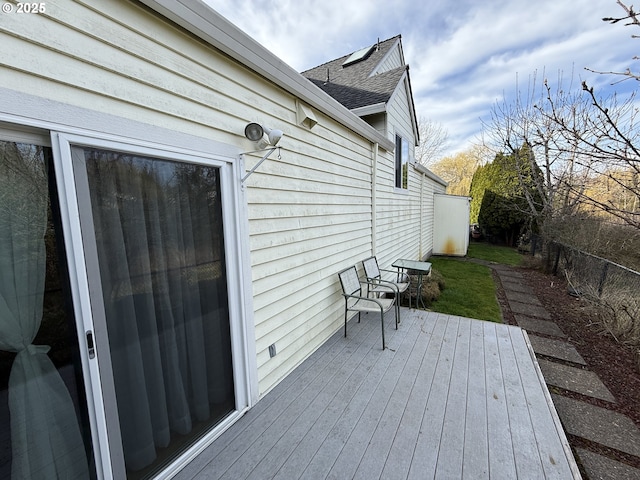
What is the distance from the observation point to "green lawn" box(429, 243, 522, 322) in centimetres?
502

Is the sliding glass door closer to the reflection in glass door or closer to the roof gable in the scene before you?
the reflection in glass door

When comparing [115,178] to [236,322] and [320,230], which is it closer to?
[236,322]

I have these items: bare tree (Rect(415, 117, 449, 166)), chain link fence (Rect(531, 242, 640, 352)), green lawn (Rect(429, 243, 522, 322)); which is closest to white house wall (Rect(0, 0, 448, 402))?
green lawn (Rect(429, 243, 522, 322))

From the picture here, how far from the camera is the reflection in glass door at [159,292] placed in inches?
55.1

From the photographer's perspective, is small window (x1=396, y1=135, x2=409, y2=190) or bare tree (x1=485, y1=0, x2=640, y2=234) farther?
small window (x1=396, y1=135, x2=409, y2=190)

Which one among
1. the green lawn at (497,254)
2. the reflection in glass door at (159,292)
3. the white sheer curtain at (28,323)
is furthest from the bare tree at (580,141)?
the white sheer curtain at (28,323)

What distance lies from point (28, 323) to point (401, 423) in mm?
2416

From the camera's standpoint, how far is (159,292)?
1.62 metres

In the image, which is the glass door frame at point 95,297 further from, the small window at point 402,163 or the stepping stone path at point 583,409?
the small window at point 402,163

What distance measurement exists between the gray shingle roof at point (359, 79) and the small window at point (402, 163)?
1.16m

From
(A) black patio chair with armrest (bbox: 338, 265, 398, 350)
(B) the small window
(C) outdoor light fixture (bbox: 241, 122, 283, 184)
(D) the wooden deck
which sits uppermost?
(B) the small window

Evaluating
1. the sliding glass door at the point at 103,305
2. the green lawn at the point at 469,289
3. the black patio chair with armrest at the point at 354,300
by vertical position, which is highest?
the sliding glass door at the point at 103,305

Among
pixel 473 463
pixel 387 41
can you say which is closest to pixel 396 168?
pixel 387 41

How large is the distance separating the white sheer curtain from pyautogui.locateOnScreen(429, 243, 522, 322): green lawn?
505 cm
